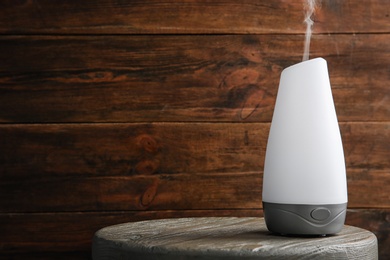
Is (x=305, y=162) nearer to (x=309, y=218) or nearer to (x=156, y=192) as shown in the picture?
(x=309, y=218)

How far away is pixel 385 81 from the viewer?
1.46 metres

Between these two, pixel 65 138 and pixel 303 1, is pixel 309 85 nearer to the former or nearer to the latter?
pixel 303 1

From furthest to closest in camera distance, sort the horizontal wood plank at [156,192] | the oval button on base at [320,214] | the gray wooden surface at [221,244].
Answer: the horizontal wood plank at [156,192] < the oval button on base at [320,214] < the gray wooden surface at [221,244]

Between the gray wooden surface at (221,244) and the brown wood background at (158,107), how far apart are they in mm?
308

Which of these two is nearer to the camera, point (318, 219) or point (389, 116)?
point (318, 219)

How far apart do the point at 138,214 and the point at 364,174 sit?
53 centimetres

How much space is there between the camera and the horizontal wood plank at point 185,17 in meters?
1.42

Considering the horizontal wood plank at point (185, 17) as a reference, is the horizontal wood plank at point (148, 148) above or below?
below

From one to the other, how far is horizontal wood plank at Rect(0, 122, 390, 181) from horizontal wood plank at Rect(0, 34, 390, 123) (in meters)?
0.02

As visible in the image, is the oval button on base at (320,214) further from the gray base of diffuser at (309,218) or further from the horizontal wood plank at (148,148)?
the horizontal wood plank at (148,148)

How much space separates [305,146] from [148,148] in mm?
515

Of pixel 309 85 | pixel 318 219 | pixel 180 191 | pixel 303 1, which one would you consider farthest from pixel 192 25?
pixel 318 219

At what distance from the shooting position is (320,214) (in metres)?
0.98

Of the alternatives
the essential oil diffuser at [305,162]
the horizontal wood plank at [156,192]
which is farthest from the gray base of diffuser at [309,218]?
the horizontal wood plank at [156,192]
